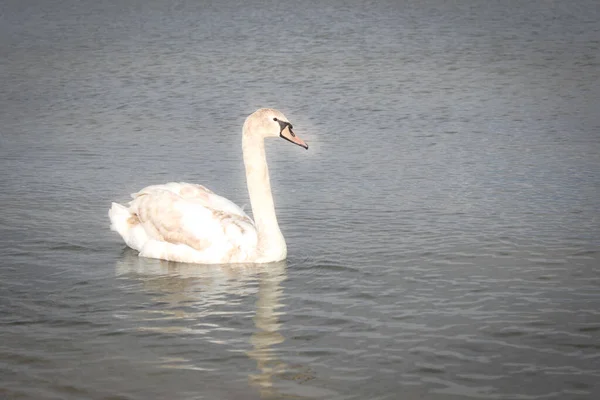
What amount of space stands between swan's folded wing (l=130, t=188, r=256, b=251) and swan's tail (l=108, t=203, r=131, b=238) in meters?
0.16

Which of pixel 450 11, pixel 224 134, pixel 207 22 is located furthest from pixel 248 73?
pixel 450 11

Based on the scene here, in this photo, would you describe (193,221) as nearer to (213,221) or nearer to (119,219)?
(213,221)

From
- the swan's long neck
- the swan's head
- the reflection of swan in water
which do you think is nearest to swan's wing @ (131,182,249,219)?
the swan's long neck

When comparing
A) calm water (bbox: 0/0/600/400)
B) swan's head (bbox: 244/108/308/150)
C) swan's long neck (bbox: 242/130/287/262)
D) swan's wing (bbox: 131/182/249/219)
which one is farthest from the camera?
swan's wing (bbox: 131/182/249/219)

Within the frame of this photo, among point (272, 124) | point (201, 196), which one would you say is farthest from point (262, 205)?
point (272, 124)

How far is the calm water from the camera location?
22.9 ft

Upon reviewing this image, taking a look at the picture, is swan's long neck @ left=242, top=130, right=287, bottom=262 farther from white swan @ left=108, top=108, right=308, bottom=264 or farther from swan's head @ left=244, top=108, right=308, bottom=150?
swan's head @ left=244, top=108, right=308, bottom=150

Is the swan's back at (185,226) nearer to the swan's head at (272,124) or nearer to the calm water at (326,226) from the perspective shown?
the calm water at (326,226)

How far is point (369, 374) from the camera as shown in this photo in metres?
6.83

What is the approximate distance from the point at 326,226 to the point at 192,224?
4.68 feet

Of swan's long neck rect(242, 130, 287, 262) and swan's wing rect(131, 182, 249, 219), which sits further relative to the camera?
swan's wing rect(131, 182, 249, 219)

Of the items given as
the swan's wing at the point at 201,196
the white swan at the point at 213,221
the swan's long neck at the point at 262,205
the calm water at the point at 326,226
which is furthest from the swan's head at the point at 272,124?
the calm water at the point at 326,226

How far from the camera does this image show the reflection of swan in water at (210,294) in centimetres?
709

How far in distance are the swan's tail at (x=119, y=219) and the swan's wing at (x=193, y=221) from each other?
0.26 feet
